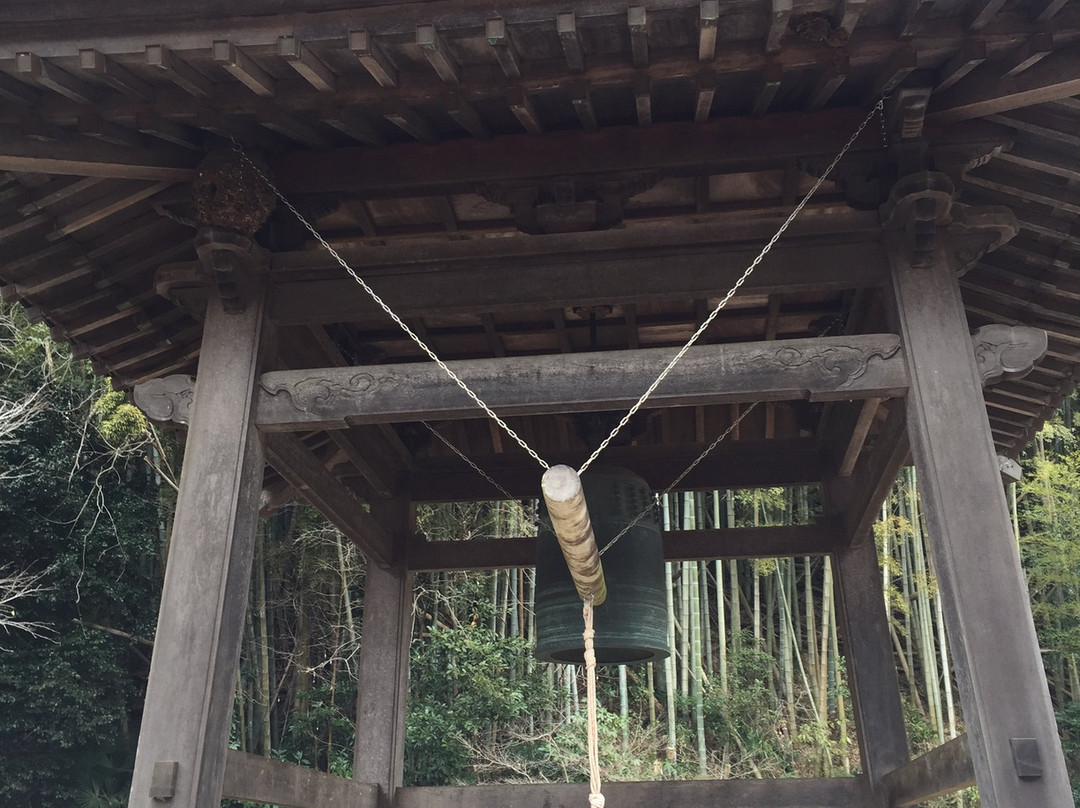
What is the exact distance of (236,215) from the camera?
3623mm

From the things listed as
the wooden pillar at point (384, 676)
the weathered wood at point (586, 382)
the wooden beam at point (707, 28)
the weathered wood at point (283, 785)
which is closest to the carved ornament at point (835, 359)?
the weathered wood at point (586, 382)

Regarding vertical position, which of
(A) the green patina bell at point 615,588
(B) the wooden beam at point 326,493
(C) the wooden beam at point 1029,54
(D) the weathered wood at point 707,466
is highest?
(C) the wooden beam at point 1029,54

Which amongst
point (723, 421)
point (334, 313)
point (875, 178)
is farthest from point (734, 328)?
point (334, 313)

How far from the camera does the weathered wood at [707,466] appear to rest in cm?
556

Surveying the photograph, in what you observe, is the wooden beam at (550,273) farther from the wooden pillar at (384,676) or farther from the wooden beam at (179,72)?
the wooden pillar at (384,676)

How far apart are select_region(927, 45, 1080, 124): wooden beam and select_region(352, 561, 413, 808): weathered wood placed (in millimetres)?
3779

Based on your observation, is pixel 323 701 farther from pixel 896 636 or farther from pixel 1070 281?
pixel 1070 281

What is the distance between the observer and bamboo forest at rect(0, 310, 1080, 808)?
11273 millimetres

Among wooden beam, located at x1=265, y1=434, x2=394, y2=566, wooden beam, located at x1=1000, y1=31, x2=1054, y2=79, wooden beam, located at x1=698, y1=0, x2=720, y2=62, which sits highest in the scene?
wooden beam, located at x1=1000, y1=31, x2=1054, y2=79

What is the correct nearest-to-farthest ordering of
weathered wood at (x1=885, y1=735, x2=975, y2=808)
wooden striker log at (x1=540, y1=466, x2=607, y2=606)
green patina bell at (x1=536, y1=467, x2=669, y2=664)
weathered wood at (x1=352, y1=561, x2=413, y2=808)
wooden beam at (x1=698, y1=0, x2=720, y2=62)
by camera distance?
wooden striker log at (x1=540, y1=466, x2=607, y2=606) → wooden beam at (x1=698, y1=0, x2=720, y2=62) → weathered wood at (x1=885, y1=735, x2=975, y2=808) → green patina bell at (x1=536, y1=467, x2=669, y2=664) → weathered wood at (x1=352, y1=561, x2=413, y2=808)

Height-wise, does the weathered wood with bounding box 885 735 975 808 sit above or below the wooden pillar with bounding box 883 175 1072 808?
below

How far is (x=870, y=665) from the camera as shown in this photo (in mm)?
5055

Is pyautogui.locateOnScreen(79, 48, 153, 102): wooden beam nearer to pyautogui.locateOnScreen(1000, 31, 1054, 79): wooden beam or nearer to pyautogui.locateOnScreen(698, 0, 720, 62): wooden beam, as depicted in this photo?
pyautogui.locateOnScreen(698, 0, 720, 62): wooden beam

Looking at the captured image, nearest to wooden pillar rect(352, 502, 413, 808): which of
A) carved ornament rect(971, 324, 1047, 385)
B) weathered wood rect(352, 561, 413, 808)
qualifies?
weathered wood rect(352, 561, 413, 808)
